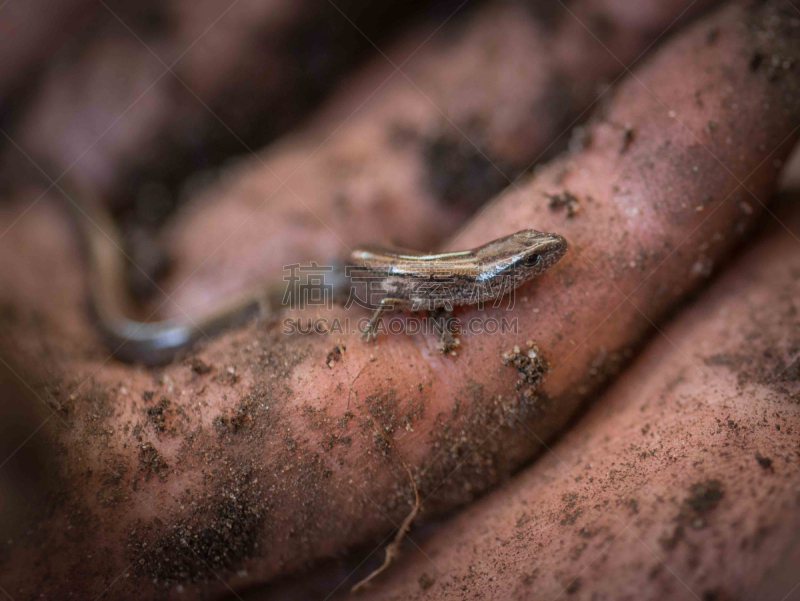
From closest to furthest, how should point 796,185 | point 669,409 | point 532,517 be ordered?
1. point 532,517
2. point 669,409
3. point 796,185

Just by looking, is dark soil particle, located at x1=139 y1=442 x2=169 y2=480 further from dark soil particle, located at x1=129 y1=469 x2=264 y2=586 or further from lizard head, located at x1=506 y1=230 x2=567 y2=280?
lizard head, located at x1=506 y1=230 x2=567 y2=280

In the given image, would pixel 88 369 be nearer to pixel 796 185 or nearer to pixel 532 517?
pixel 532 517

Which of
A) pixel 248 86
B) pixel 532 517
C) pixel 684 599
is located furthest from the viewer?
pixel 248 86

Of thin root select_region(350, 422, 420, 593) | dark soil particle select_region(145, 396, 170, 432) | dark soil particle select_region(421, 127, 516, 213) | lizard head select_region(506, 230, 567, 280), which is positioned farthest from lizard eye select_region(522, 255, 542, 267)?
dark soil particle select_region(145, 396, 170, 432)

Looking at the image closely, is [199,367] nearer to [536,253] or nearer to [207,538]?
[207,538]

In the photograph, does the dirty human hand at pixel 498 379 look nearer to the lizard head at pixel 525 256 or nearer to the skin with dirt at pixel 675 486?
the skin with dirt at pixel 675 486

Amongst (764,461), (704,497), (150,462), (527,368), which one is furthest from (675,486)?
(150,462)

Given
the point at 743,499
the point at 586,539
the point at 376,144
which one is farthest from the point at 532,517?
the point at 376,144
